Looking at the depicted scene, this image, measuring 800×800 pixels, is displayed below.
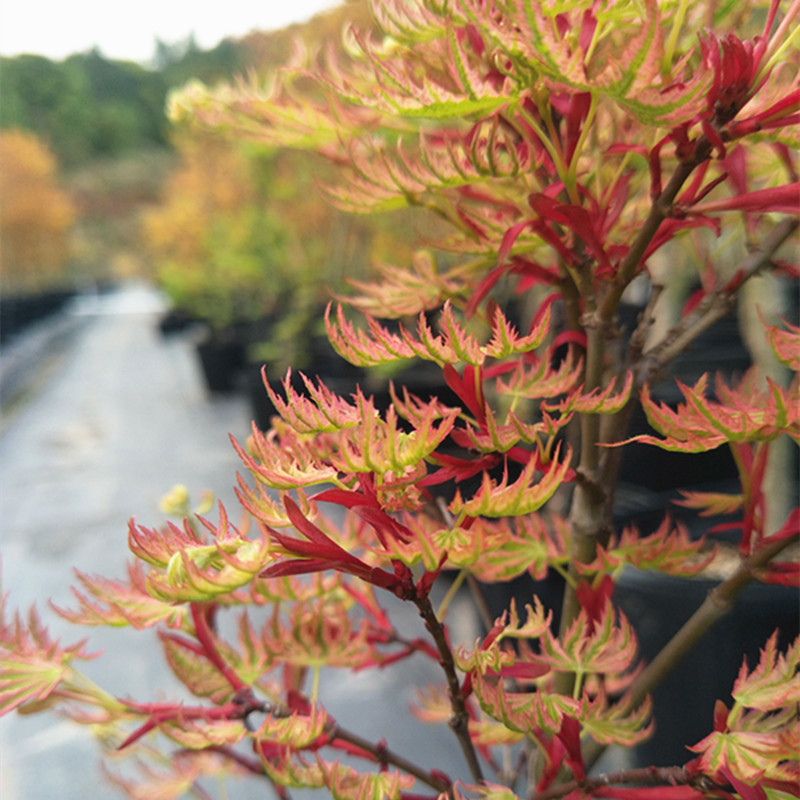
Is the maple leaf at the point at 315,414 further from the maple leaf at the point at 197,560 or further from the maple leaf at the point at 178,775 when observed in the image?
the maple leaf at the point at 178,775

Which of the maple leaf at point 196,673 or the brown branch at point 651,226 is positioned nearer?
the brown branch at point 651,226

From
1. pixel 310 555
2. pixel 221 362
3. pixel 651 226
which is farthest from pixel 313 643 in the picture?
pixel 221 362

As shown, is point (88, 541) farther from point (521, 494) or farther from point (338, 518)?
point (521, 494)

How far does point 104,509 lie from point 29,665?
156 centimetres

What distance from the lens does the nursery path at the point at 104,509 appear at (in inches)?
33.7

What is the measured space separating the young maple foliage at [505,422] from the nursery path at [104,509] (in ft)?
0.55

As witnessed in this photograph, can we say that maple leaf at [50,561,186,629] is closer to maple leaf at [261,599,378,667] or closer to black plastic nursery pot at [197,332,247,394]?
maple leaf at [261,599,378,667]

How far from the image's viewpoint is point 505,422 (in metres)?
0.30

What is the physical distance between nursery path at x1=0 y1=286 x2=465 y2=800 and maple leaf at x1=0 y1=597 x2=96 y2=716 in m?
0.14

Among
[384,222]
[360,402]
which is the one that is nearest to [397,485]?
[360,402]

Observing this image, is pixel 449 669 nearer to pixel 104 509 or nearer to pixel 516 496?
pixel 516 496

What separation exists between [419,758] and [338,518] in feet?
2.24

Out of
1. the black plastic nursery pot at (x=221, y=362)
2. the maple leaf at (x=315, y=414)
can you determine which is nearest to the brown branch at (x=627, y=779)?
the maple leaf at (x=315, y=414)

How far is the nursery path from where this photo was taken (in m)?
0.86
